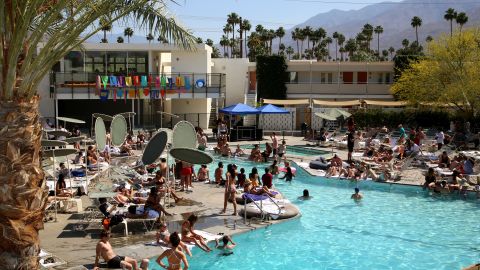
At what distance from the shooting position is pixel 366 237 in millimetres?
13492

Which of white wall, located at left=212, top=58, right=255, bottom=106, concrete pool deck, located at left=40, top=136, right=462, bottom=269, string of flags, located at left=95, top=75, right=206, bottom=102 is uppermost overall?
white wall, located at left=212, top=58, right=255, bottom=106

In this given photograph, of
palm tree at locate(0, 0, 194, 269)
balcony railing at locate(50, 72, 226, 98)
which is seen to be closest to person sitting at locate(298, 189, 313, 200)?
palm tree at locate(0, 0, 194, 269)

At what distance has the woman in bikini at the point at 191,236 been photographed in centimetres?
1145

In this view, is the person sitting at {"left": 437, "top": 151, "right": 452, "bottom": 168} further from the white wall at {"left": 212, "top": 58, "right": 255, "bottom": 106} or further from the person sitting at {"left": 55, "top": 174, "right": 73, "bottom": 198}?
the white wall at {"left": 212, "top": 58, "right": 255, "bottom": 106}

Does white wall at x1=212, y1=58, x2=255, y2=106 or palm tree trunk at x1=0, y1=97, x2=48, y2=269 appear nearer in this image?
palm tree trunk at x1=0, y1=97, x2=48, y2=269

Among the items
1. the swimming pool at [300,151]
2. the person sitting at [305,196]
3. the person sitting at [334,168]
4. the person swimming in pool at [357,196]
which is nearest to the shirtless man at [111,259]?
the person sitting at [305,196]

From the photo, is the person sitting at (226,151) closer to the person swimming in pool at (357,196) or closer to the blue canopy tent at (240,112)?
the blue canopy tent at (240,112)

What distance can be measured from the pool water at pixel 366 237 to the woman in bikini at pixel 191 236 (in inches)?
7.4

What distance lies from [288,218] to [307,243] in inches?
52.6

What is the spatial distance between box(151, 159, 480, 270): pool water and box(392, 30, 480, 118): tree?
1754 cm

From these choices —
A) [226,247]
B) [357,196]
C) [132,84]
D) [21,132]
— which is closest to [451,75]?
[132,84]

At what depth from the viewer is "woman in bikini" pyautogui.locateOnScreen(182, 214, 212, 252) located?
1145cm

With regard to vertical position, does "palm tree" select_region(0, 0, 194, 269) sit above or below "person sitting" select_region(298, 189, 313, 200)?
above

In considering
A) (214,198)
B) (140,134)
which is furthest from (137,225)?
(140,134)
